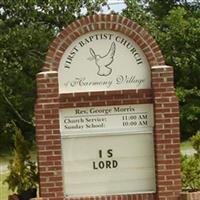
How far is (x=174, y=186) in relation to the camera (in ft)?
26.8

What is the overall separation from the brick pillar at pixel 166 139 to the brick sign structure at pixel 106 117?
0.01 meters

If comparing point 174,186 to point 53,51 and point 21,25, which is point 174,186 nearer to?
point 53,51

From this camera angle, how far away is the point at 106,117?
27.1 feet

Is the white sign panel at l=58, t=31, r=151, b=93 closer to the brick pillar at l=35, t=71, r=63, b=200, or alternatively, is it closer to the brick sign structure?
the brick sign structure

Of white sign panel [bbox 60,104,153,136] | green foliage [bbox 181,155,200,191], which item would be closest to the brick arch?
white sign panel [bbox 60,104,153,136]

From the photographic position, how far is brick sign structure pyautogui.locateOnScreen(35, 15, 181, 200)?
8.16 metres

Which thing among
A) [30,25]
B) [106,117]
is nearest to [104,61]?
[106,117]

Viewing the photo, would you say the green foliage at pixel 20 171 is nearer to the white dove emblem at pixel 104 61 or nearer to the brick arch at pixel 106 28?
the brick arch at pixel 106 28

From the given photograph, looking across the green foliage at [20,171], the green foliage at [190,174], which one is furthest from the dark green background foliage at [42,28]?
the green foliage at [190,174]

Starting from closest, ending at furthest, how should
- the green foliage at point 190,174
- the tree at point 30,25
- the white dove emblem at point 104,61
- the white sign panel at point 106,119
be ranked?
the white sign panel at point 106,119
the white dove emblem at point 104,61
the green foliage at point 190,174
the tree at point 30,25

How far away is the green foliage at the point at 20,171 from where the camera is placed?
33.2 ft

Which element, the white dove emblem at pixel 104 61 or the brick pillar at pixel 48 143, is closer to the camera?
the brick pillar at pixel 48 143

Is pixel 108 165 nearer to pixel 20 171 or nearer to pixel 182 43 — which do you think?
pixel 20 171

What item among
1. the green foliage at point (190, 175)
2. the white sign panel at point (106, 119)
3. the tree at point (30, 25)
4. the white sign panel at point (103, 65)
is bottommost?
the green foliage at point (190, 175)
